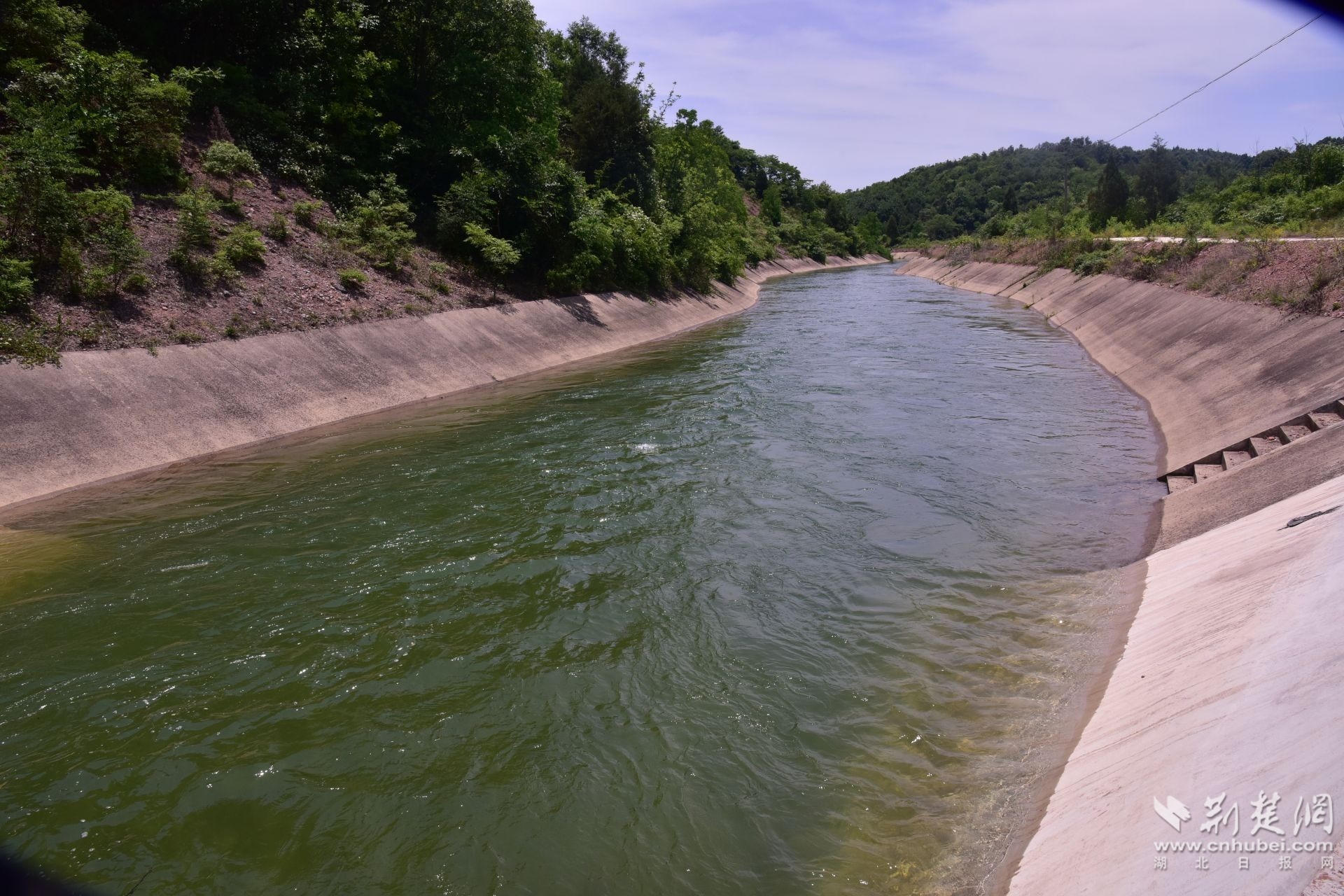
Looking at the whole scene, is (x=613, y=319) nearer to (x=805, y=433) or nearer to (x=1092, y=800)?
(x=805, y=433)

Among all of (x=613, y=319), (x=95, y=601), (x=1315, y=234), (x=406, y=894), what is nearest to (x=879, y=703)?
(x=406, y=894)

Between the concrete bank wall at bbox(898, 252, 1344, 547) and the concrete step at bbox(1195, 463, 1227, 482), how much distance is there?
0.61m

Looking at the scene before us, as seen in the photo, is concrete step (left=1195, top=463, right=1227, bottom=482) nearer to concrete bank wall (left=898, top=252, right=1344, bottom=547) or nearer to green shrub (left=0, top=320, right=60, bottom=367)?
concrete bank wall (left=898, top=252, right=1344, bottom=547)

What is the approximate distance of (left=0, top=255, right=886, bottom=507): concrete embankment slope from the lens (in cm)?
1318

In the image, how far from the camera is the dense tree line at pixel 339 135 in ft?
54.6

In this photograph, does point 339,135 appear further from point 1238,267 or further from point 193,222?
point 1238,267

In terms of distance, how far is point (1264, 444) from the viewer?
12.3 meters

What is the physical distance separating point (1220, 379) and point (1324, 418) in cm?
611

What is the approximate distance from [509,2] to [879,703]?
35108mm

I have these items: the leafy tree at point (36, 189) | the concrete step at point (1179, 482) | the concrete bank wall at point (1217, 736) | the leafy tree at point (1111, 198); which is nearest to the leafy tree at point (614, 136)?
the leafy tree at point (36, 189)

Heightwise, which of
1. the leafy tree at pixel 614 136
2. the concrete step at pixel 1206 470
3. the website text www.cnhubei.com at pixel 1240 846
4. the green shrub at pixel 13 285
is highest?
the leafy tree at pixel 614 136

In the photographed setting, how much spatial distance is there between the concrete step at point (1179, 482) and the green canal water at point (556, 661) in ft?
1.72

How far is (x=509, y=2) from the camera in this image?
32.6m

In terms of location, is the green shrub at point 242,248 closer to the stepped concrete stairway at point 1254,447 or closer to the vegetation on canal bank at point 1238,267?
the stepped concrete stairway at point 1254,447
